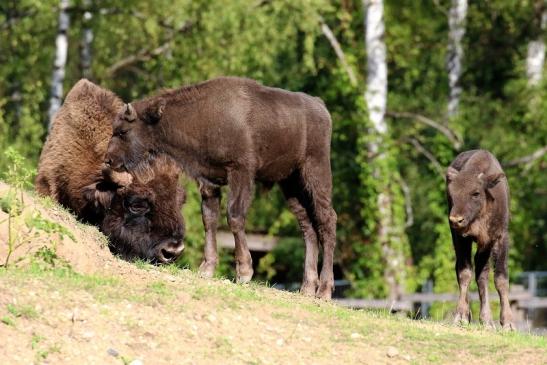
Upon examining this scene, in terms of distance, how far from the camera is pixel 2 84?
26.5 meters

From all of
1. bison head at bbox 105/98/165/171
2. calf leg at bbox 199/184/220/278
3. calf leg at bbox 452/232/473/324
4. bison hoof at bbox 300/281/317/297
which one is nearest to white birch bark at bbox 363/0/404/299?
calf leg at bbox 452/232/473/324

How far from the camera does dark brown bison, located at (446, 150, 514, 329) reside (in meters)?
12.0

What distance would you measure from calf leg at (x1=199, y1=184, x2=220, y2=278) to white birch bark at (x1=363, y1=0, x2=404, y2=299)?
11.0 metres

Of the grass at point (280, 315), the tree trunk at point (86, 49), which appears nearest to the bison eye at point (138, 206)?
the grass at point (280, 315)

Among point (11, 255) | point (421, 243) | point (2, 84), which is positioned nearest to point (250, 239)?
A: point (421, 243)

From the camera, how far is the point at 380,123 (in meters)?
22.3

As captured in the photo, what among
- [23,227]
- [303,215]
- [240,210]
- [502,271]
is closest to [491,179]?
[502,271]

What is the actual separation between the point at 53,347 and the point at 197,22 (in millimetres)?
16151

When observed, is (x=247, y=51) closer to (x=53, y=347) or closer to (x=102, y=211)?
(x=102, y=211)

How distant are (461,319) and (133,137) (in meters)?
3.69

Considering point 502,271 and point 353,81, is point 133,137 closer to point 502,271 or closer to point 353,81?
point 502,271

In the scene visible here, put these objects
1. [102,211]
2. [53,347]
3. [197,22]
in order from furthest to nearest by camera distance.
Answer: [197,22] < [102,211] < [53,347]

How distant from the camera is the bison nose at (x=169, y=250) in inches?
431

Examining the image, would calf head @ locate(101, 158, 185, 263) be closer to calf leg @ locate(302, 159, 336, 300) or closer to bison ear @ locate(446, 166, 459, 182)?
calf leg @ locate(302, 159, 336, 300)
